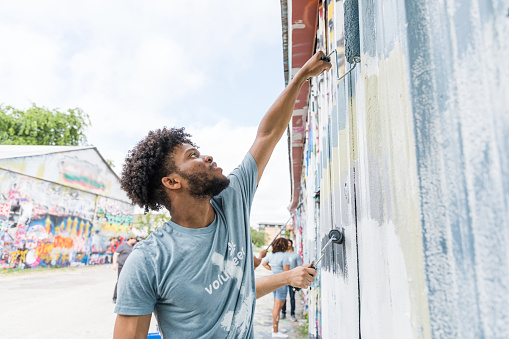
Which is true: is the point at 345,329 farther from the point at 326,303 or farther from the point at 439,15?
the point at 439,15

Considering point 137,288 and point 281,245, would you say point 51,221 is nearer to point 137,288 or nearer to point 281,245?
point 281,245

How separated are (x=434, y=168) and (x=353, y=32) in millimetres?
963

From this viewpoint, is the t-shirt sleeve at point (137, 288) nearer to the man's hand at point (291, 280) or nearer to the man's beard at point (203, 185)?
the man's beard at point (203, 185)

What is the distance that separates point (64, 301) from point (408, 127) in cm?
979

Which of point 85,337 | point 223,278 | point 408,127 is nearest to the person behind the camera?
point 408,127

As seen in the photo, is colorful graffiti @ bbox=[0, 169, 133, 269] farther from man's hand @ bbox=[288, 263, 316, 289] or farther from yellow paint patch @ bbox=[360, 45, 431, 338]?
yellow paint patch @ bbox=[360, 45, 431, 338]

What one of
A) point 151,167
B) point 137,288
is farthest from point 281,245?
point 137,288

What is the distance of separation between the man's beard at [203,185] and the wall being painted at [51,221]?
52.0ft

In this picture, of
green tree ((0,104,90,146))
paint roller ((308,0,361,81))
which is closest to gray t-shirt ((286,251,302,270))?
paint roller ((308,0,361,81))

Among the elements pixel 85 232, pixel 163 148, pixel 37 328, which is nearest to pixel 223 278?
pixel 163 148

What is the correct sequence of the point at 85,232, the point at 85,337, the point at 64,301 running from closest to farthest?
1. the point at 85,337
2. the point at 64,301
3. the point at 85,232

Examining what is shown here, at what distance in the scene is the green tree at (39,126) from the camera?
27.5 meters

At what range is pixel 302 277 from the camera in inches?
72.1

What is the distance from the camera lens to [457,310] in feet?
2.37
